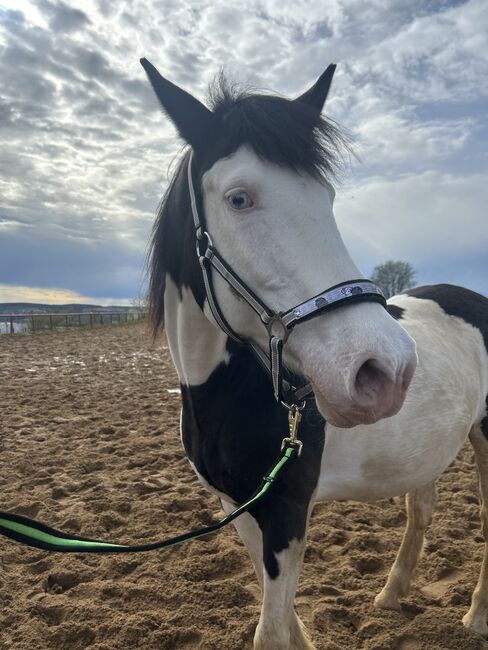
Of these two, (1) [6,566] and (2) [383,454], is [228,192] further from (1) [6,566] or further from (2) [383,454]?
(1) [6,566]

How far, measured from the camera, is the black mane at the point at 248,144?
1634 mm

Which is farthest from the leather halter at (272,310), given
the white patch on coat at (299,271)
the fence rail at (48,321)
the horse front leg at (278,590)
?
the fence rail at (48,321)

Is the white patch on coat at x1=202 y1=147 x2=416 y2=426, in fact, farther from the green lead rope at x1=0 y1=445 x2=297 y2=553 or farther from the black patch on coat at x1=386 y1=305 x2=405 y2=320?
the black patch on coat at x1=386 y1=305 x2=405 y2=320

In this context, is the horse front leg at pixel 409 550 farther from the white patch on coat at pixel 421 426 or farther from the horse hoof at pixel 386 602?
the white patch on coat at pixel 421 426

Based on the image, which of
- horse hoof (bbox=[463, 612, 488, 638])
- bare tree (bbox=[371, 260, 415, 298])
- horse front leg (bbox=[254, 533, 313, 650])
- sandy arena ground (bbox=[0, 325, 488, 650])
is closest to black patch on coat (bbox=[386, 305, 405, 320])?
sandy arena ground (bbox=[0, 325, 488, 650])

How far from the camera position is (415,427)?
2.53 m

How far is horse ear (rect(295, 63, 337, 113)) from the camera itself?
2229 millimetres

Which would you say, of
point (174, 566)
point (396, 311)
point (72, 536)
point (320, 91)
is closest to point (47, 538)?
point (72, 536)

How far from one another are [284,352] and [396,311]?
1.82 m

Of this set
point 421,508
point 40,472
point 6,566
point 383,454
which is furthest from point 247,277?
point 40,472

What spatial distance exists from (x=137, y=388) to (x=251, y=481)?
8.52 m

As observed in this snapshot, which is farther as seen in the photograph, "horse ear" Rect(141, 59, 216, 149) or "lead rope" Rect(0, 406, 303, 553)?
"horse ear" Rect(141, 59, 216, 149)

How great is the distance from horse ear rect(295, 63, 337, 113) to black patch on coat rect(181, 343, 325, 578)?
1258 millimetres

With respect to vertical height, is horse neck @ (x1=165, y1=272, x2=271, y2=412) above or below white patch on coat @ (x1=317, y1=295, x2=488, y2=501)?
above
